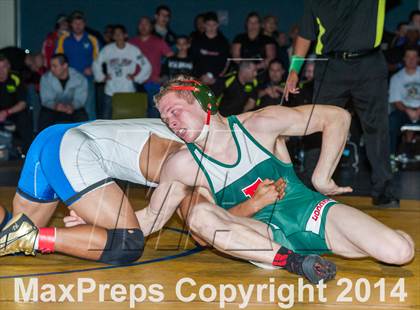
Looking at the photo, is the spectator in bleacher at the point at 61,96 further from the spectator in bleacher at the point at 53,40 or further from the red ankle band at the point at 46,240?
the red ankle band at the point at 46,240

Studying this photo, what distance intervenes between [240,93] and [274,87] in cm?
48

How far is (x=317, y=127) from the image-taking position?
4.49m

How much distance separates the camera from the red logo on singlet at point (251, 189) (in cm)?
446

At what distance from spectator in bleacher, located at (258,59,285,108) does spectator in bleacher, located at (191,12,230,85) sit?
97 centimetres

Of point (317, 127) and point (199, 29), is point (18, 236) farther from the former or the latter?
point (199, 29)

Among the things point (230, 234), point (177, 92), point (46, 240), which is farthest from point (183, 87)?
point (46, 240)

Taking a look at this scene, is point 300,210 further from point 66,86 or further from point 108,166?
point 66,86

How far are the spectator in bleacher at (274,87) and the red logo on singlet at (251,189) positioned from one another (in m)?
6.51

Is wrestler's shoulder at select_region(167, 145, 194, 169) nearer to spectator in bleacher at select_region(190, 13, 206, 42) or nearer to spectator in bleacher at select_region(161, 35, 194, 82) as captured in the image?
spectator in bleacher at select_region(161, 35, 194, 82)

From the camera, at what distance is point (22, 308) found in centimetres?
366

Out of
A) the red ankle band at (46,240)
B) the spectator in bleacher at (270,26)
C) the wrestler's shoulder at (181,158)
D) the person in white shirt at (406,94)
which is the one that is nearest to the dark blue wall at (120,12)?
the spectator in bleacher at (270,26)

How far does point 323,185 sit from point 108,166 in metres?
1.32

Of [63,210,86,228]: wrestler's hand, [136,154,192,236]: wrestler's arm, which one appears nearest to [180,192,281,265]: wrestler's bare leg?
[136,154,192,236]: wrestler's arm

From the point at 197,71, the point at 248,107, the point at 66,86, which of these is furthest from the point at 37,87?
the point at 248,107
